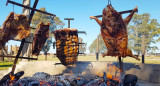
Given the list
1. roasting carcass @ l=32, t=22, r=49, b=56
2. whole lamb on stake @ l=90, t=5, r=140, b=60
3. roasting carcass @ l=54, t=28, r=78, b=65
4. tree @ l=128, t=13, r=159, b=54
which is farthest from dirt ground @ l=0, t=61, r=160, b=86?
tree @ l=128, t=13, r=159, b=54

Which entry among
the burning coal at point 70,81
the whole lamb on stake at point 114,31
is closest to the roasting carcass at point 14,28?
the burning coal at point 70,81

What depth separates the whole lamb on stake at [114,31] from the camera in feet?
18.2

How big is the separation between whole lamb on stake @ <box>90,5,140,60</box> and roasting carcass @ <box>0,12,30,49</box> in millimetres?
2780

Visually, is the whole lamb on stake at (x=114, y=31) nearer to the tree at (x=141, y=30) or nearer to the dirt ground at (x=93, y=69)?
the dirt ground at (x=93, y=69)

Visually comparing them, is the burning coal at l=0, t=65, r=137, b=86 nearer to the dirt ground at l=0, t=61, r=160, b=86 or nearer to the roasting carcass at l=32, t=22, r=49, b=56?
the roasting carcass at l=32, t=22, r=49, b=56

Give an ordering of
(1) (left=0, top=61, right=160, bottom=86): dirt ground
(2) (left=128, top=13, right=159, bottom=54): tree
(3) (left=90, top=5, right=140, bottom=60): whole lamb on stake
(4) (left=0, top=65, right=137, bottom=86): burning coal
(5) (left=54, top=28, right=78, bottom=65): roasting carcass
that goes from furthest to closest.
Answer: (2) (left=128, top=13, right=159, bottom=54): tree, (1) (left=0, top=61, right=160, bottom=86): dirt ground, (5) (left=54, top=28, right=78, bottom=65): roasting carcass, (3) (left=90, top=5, right=140, bottom=60): whole lamb on stake, (4) (left=0, top=65, right=137, bottom=86): burning coal

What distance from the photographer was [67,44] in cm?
676

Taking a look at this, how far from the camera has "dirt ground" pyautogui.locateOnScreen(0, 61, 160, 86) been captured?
7292 mm

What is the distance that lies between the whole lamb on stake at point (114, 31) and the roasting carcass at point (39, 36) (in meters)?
2.17

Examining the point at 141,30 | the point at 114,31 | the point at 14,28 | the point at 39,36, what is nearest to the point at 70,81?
the point at 39,36

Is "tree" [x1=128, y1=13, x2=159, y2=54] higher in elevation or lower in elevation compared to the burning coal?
higher

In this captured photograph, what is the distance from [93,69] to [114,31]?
3.73 metres

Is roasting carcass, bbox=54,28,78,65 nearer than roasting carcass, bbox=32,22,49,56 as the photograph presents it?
No

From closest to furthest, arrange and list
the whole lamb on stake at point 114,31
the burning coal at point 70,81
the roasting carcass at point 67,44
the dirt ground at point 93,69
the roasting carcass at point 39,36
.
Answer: the burning coal at point 70,81
the whole lamb on stake at point 114,31
the roasting carcass at point 39,36
the roasting carcass at point 67,44
the dirt ground at point 93,69
